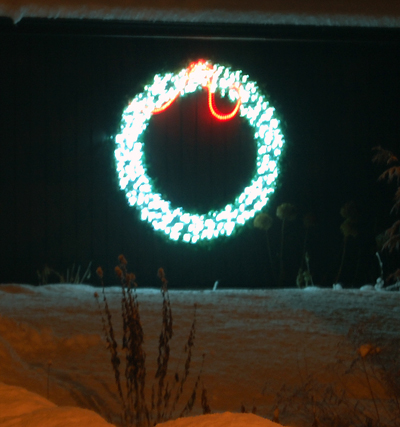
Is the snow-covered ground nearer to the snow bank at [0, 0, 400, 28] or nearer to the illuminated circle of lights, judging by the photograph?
the illuminated circle of lights

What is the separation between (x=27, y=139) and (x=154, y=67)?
5.53 feet

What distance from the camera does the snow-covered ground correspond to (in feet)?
7.62

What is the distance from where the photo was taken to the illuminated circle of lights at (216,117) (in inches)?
231

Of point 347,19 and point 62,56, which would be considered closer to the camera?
point 347,19

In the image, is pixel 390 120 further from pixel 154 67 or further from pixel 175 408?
pixel 175 408

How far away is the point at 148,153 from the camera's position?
6.11m

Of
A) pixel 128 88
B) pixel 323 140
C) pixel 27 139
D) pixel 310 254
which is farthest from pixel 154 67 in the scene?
pixel 310 254

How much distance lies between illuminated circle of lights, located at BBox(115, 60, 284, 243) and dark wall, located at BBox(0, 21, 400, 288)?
0.55ft

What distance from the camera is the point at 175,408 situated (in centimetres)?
240

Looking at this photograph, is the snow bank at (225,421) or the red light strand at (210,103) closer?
the snow bank at (225,421)

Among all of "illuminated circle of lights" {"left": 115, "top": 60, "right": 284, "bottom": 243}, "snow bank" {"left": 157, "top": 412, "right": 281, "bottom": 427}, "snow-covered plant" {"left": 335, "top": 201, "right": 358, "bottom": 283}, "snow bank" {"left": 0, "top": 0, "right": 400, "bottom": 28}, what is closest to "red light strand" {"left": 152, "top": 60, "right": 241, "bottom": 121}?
"illuminated circle of lights" {"left": 115, "top": 60, "right": 284, "bottom": 243}

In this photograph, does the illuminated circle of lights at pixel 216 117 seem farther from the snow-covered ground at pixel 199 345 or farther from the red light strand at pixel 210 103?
the snow-covered ground at pixel 199 345

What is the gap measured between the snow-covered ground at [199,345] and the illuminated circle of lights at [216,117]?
3.73 feet

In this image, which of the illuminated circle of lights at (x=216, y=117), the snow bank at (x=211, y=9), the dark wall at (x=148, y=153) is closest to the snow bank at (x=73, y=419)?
the snow bank at (x=211, y=9)
